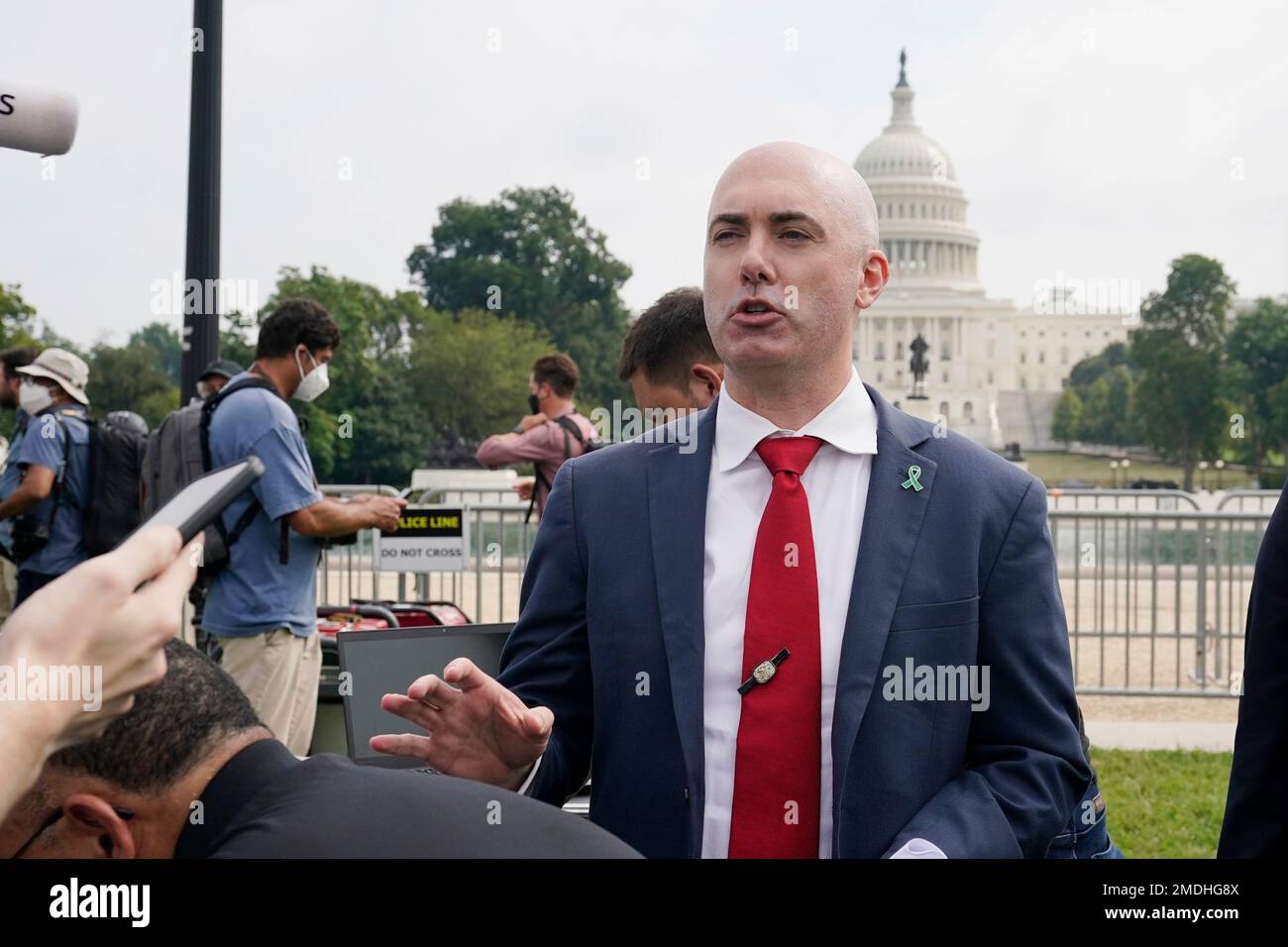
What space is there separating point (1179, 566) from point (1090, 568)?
4.08 ft

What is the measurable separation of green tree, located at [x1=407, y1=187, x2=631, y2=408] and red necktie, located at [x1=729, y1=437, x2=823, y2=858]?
8114cm

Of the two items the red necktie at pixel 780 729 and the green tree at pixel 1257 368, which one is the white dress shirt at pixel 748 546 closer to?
the red necktie at pixel 780 729

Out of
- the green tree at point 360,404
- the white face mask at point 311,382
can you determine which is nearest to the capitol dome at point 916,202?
the green tree at point 360,404

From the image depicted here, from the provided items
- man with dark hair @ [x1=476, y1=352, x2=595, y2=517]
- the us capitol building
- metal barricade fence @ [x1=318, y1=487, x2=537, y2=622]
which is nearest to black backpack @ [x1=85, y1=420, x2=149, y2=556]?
man with dark hair @ [x1=476, y1=352, x2=595, y2=517]

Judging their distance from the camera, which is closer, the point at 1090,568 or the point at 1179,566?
the point at 1179,566

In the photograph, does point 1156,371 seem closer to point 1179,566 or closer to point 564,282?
point 564,282

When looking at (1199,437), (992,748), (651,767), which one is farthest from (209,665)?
(1199,437)

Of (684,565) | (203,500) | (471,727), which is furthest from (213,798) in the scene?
(684,565)

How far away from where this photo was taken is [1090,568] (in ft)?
39.0

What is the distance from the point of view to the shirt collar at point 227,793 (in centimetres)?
179

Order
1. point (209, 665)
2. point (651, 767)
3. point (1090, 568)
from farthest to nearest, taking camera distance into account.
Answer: point (1090, 568) < point (651, 767) < point (209, 665)

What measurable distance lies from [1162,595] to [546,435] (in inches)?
263

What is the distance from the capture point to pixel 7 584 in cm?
902

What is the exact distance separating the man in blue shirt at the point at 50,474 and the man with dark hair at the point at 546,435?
205 centimetres
